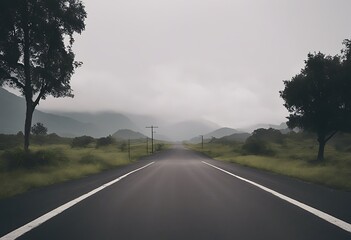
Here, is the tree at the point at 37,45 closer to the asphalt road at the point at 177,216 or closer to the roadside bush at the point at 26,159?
the roadside bush at the point at 26,159

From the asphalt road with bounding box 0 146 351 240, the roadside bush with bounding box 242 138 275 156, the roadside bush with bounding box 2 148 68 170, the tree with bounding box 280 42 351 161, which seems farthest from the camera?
the roadside bush with bounding box 242 138 275 156

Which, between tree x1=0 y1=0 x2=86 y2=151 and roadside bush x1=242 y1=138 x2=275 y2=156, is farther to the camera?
roadside bush x1=242 y1=138 x2=275 y2=156

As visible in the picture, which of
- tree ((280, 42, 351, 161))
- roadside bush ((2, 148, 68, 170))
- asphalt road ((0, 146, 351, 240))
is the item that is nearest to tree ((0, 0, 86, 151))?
roadside bush ((2, 148, 68, 170))

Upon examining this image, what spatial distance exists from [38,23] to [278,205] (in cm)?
2205

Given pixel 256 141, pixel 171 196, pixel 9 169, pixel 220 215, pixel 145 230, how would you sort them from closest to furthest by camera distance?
pixel 145 230
pixel 220 215
pixel 171 196
pixel 9 169
pixel 256 141

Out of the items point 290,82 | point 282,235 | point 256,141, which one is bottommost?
point 282,235

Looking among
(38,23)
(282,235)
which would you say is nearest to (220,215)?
(282,235)

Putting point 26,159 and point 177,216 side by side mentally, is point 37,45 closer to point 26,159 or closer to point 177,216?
point 26,159

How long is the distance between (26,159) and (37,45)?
9.40m

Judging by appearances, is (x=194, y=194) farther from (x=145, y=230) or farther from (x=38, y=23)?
(x=38, y=23)

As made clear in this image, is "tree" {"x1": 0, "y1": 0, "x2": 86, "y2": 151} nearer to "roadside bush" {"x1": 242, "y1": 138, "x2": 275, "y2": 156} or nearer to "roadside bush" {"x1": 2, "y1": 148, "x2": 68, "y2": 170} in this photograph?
"roadside bush" {"x1": 2, "y1": 148, "x2": 68, "y2": 170}

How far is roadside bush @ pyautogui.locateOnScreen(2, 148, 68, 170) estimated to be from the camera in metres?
20.6

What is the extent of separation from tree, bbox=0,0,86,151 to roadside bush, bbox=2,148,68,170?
2497 millimetres

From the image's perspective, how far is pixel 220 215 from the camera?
7.51 m
